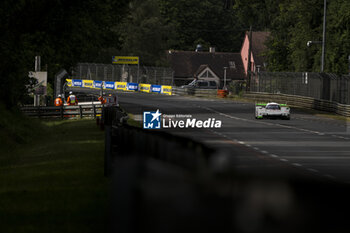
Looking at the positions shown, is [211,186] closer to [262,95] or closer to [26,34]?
[26,34]

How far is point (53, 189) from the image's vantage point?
43.8 ft

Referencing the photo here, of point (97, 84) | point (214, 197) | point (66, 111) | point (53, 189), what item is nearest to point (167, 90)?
point (97, 84)

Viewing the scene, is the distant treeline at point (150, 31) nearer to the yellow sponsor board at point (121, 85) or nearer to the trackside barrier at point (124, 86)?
the trackside barrier at point (124, 86)

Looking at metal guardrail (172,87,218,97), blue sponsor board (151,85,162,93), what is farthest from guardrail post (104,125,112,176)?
blue sponsor board (151,85,162,93)

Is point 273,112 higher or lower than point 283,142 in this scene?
higher

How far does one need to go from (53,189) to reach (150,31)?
103671 mm

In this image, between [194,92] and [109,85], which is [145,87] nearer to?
[109,85]

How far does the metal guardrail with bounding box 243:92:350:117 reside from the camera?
161ft

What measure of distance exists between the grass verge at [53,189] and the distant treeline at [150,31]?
4708 mm

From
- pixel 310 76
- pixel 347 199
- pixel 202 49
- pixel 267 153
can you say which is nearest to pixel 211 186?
pixel 347 199

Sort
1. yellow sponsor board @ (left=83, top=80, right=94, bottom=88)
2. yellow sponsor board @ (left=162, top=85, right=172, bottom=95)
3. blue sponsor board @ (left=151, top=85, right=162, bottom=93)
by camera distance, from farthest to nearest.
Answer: yellow sponsor board @ (left=83, top=80, right=94, bottom=88) → blue sponsor board @ (left=151, top=85, right=162, bottom=93) → yellow sponsor board @ (left=162, top=85, right=172, bottom=95)

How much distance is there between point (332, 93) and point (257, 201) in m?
48.9

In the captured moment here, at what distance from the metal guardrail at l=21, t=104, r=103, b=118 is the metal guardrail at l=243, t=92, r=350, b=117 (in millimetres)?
15104

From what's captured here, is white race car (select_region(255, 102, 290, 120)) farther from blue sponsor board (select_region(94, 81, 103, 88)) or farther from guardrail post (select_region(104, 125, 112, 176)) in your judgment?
blue sponsor board (select_region(94, 81, 103, 88))
